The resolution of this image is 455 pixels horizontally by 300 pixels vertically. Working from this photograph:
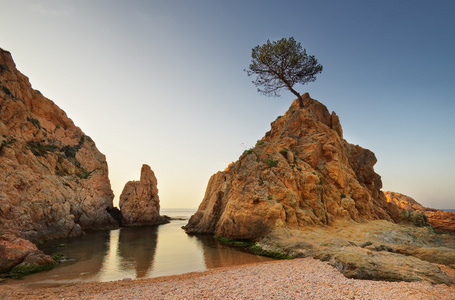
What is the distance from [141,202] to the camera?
62.3 metres

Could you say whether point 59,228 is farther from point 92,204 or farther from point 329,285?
point 329,285

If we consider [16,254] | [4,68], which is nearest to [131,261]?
[16,254]

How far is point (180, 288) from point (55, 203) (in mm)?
31607

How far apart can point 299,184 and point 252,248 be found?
38.1 feet

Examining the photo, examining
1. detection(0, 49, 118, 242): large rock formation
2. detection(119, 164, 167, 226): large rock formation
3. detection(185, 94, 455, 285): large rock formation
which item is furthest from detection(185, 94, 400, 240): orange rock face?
detection(119, 164, 167, 226): large rock formation

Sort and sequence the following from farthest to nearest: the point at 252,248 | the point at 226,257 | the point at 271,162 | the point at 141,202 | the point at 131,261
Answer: the point at 141,202 → the point at 271,162 → the point at 252,248 → the point at 226,257 → the point at 131,261

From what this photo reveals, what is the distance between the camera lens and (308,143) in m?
35.8

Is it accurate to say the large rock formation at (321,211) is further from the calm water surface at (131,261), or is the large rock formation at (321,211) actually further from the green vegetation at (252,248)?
the calm water surface at (131,261)

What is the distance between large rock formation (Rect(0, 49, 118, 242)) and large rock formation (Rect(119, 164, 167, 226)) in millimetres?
4139

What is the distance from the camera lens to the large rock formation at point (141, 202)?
59.1 metres

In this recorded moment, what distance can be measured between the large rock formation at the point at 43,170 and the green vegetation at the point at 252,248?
2152cm

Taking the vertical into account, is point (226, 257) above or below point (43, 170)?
below

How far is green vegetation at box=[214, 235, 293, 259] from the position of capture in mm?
19844

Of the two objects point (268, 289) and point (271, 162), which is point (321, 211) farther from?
point (268, 289)
